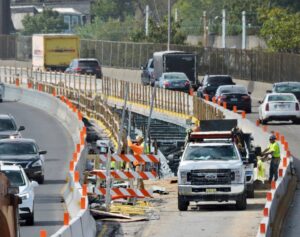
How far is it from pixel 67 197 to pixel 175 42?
84.4 meters

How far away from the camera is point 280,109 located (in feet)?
194

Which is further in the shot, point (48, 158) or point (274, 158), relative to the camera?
point (48, 158)

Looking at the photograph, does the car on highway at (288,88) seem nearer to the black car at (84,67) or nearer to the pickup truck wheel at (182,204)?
the black car at (84,67)

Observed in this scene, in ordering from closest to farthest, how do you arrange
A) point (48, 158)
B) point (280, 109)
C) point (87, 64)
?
1. point (48, 158)
2. point (280, 109)
3. point (87, 64)

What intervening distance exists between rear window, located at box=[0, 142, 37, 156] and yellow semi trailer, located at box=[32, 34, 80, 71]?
191 ft

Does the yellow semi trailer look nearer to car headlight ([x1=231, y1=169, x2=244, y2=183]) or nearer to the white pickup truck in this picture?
the white pickup truck

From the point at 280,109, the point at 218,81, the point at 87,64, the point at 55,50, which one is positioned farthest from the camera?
the point at 55,50

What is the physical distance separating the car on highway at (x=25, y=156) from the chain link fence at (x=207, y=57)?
47675mm

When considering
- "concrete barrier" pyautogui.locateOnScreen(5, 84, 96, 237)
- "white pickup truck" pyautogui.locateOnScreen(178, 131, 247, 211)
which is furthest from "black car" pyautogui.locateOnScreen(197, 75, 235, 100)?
"white pickup truck" pyautogui.locateOnScreen(178, 131, 247, 211)

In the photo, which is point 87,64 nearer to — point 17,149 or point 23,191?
point 17,149

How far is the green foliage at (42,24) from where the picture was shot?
596 ft

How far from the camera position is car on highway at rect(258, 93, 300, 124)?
58.9 metres

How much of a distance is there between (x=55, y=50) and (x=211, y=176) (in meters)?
68.6

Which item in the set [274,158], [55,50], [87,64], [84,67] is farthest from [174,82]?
[274,158]
